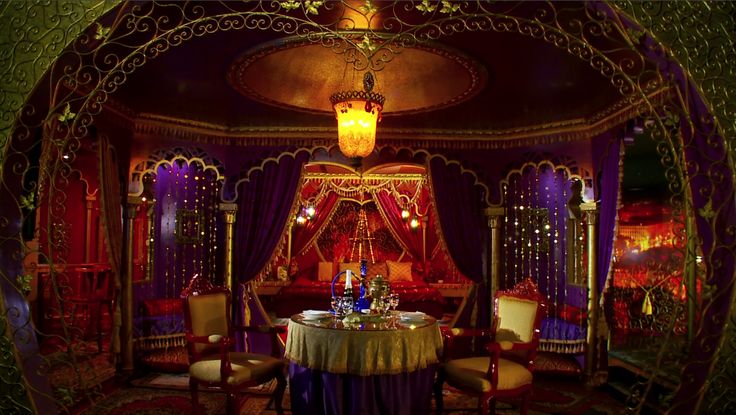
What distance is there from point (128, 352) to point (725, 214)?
224 inches

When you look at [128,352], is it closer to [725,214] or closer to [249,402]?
[249,402]

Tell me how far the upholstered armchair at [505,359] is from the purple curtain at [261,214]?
3052 millimetres

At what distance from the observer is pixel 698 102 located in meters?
3.18

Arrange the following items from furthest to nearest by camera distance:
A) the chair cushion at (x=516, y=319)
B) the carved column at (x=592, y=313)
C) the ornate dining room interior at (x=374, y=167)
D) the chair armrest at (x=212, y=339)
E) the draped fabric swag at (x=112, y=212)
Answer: the carved column at (x=592, y=313) → the draped fabric swag at (x=112, y=212) → the chair cushion at (x=516, y=319) → the chair armrest at (x=212, y=339) → the ornate dining room interior at (x=374, y=167)

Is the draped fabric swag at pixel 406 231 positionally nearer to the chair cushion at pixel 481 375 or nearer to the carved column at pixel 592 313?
the carved column at pixel 592 313

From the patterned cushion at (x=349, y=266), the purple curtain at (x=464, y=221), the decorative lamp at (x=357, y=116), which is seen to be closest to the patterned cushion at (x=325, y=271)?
the patterned cushion at (x=349, y=266)

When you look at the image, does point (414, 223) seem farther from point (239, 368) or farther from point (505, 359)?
point (239, 368)

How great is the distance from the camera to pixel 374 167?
769 centimetres

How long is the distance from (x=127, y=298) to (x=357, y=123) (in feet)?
11.9

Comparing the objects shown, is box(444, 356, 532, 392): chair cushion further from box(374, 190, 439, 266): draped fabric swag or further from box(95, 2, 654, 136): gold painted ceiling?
box(374, 190, 439, 266): draped fabric swag

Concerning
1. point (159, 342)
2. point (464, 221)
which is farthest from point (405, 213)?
point (159, 342)

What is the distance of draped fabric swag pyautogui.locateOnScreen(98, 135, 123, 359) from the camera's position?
5.65 metres

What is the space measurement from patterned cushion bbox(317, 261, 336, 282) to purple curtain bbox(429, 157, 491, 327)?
4.12 metres

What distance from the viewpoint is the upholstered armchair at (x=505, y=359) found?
4.10 m
